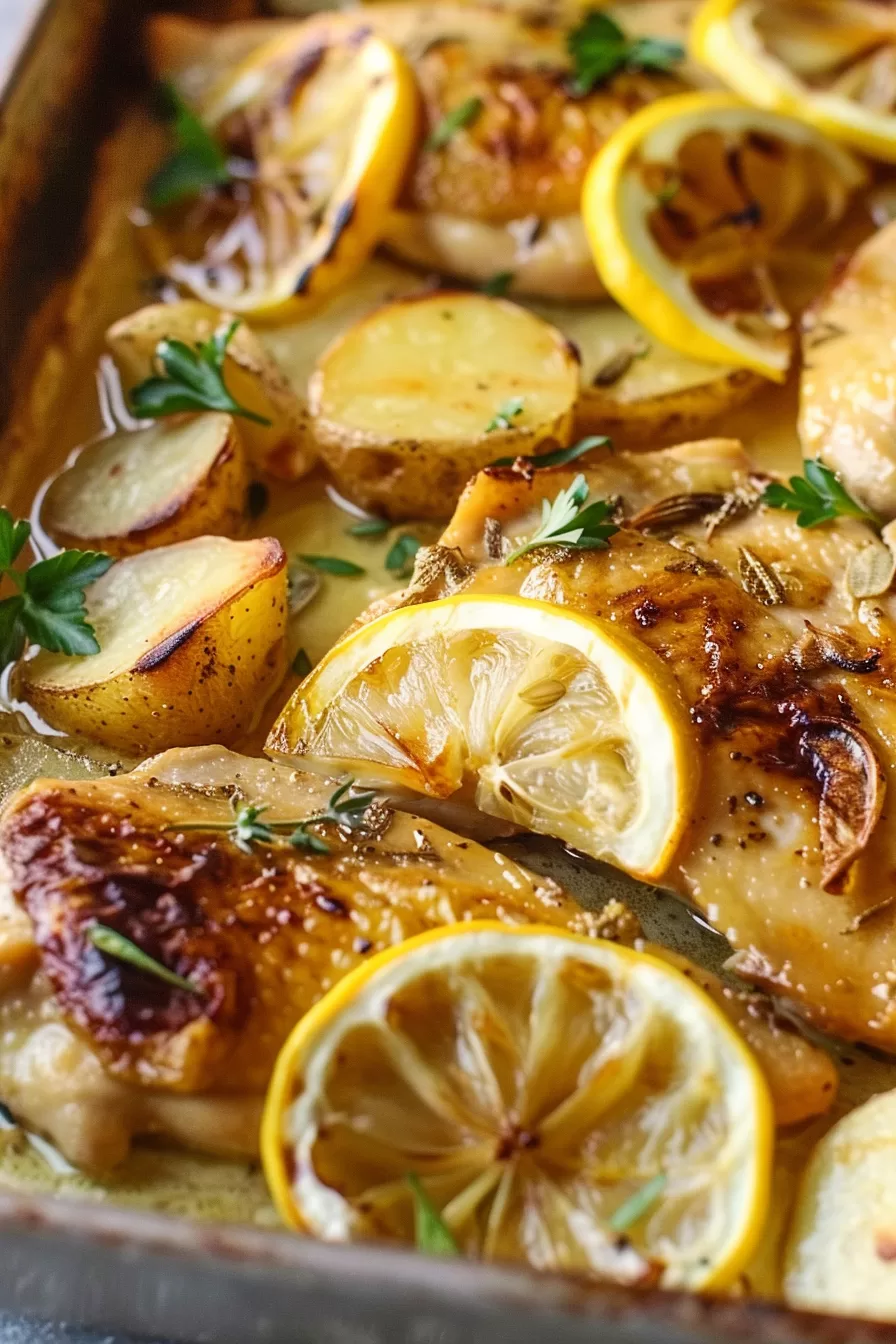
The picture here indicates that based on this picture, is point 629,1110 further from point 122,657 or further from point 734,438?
point 734,438

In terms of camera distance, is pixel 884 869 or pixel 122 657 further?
pixel 122 657

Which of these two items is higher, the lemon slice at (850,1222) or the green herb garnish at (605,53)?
A: the green herb garnish at (605,53)

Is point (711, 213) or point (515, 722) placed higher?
point (711, 213)

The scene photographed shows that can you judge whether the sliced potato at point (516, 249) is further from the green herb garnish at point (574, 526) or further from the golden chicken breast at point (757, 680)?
the green herb garnish at point (574, 526)

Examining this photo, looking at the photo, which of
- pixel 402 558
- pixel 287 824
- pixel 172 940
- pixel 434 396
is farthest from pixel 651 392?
pixel 172 940

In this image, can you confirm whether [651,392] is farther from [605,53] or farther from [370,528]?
[605,53]

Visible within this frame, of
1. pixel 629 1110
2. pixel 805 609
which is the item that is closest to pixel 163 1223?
pixel 629 1110

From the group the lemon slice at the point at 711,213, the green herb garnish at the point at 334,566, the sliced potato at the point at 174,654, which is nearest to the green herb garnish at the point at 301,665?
the sliced potato at the point at 174,654
